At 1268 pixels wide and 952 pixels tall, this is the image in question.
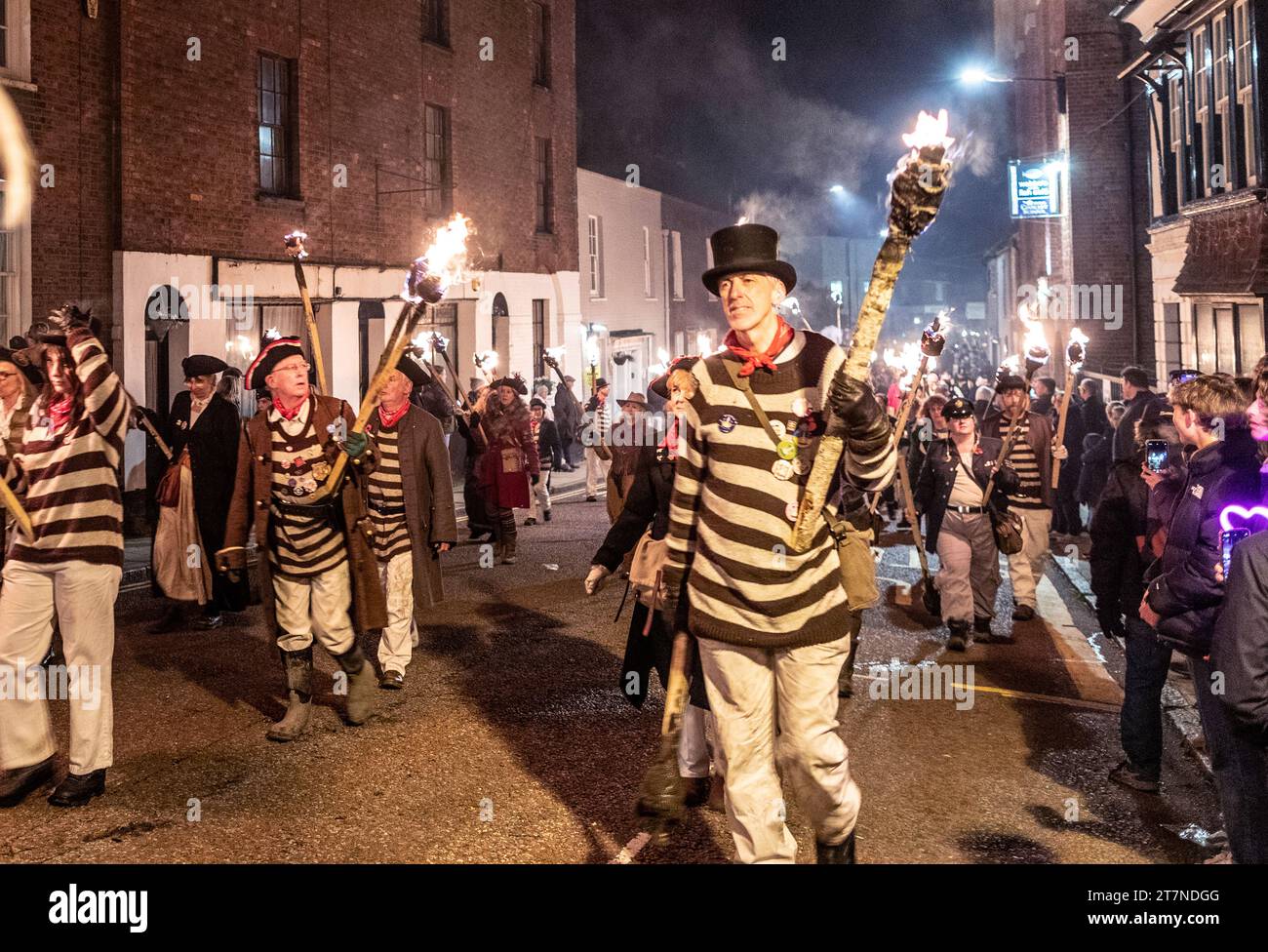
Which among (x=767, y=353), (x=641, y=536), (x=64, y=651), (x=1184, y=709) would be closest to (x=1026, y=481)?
(x=1184, y=709)

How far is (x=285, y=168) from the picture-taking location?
19.6 m

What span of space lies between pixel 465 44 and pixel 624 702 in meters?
20.2

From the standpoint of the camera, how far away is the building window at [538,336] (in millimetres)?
27812

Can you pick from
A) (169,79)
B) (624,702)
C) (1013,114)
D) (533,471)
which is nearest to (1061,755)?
(624,702)

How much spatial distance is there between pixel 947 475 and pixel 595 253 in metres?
23.8

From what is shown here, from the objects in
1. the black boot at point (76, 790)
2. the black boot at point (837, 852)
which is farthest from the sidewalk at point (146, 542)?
the black boot at point (837, 852)

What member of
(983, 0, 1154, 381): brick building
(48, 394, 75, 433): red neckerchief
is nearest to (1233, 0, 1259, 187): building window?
(983, 0, 1154, 381): brick building

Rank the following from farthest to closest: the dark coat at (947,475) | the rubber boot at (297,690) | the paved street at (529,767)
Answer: the dark coat at (947,475), the rubber boot at (297,690), the paved street at (529,767)

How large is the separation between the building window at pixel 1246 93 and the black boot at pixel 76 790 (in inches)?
559

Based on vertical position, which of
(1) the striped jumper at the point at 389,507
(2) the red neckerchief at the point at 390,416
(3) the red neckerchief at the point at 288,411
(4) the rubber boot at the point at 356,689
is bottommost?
(4) the rubber boot at the point at 356,689

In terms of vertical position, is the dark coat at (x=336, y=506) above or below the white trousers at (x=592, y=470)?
below

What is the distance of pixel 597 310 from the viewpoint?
107 ft

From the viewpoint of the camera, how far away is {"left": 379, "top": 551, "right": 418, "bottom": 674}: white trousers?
7.97 m

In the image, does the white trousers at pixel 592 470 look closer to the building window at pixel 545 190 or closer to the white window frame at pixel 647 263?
the building window at pixel 545 190
